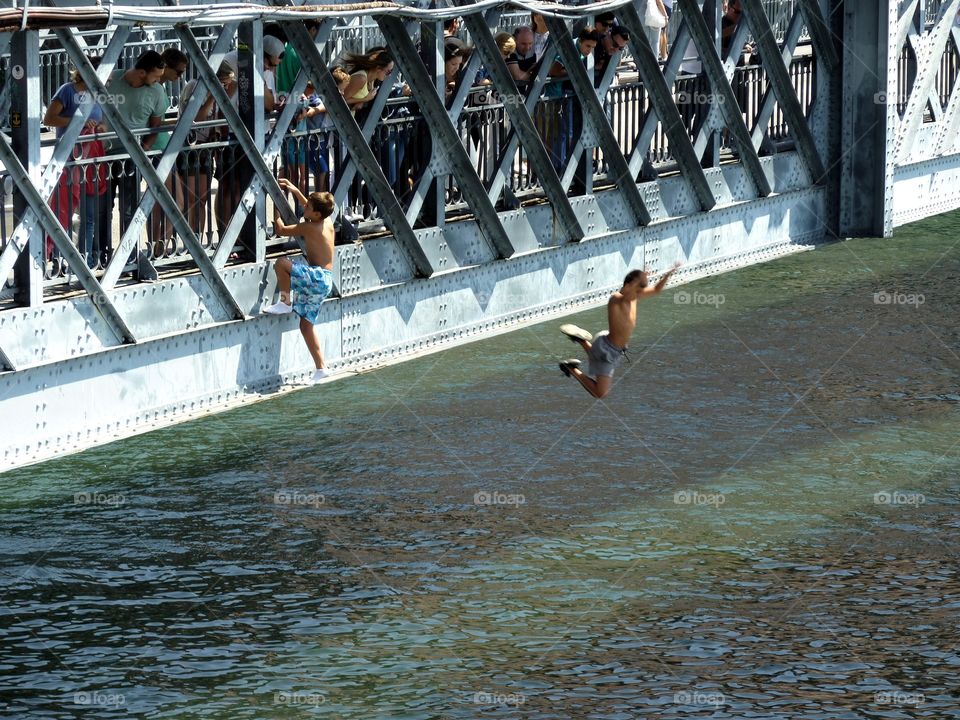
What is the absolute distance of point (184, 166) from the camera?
13391 mm

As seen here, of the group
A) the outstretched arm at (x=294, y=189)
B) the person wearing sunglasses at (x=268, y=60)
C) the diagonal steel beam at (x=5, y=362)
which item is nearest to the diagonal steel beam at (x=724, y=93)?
the person wearing sunglasses at (x=268, y=60)

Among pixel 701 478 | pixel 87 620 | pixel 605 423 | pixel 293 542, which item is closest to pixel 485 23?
pixel 605 423

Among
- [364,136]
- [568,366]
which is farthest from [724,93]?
[568,366]

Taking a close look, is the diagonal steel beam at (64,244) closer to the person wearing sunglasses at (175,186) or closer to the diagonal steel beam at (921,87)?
the person wearing sunglasses at (175,186)

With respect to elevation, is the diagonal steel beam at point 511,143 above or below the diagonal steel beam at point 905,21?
below

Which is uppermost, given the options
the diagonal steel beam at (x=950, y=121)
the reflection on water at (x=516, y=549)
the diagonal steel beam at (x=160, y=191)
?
the diagonal steel beam at (x=950, y=121)

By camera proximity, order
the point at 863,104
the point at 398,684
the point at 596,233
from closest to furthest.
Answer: the point at 398,684, the point at 596,233, the point at 863,104

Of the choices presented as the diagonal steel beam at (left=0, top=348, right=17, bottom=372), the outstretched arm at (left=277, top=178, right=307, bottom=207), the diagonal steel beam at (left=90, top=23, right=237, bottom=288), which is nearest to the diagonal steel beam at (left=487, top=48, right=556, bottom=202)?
the outstretched arm at (left=277, top=178, right=307, bottom=207)

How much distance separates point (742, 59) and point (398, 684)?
14511 mm

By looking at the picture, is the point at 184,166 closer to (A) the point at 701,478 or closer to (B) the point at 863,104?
(A) the point at 701,478

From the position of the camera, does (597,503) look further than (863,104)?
No

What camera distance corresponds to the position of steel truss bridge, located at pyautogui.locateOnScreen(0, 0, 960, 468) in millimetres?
12195

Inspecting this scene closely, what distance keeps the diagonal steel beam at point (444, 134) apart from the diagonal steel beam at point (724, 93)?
3.91 m

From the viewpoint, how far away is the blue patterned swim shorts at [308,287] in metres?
13.9
